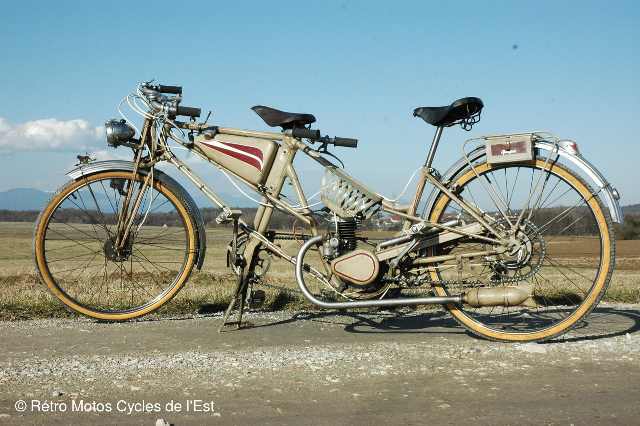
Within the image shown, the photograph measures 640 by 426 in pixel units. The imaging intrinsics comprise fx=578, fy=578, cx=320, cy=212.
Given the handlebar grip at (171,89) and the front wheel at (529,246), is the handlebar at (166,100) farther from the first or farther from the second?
the front wheel at (529,246)

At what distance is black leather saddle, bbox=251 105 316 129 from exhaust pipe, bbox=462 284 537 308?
190 centimetres

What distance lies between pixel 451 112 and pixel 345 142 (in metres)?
0.88

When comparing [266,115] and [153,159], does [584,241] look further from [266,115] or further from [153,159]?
[153,159]

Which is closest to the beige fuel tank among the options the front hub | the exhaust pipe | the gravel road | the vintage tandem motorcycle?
the vintage tandem motorcycle

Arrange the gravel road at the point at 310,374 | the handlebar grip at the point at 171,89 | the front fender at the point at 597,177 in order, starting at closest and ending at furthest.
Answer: the gravel road at the point at 310,374 → the front fender at the point at 597,177 → the handlebar grip at the point at 171,89

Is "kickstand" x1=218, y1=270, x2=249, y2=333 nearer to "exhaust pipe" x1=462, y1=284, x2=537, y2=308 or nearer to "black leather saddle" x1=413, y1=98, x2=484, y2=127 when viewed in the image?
"exhaust pipe" x1=462, y1=284, x2=537, y2=308

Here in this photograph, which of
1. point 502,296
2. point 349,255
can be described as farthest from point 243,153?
point 502,296

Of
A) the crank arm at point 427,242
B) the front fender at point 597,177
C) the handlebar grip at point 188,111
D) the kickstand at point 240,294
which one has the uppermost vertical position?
the handlebar grip at point 188,111

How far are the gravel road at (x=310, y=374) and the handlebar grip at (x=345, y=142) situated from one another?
156 cm

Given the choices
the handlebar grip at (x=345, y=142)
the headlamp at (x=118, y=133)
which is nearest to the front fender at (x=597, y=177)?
the handlebar grip at (x=345, y=142)

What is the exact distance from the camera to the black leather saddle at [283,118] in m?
4.73

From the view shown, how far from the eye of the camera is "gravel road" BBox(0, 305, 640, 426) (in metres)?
2.97

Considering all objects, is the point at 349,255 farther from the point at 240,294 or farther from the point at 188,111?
the point at 188,111

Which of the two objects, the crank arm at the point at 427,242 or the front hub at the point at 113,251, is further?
the front hub at the point at 113,251
